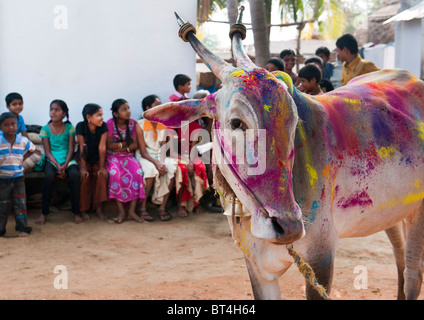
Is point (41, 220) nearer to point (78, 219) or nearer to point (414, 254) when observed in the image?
point (78, 219)

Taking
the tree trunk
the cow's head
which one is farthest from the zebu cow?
the tree trunk

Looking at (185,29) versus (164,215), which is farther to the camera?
(164,215)

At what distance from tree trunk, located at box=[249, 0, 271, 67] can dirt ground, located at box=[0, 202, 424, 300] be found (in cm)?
299

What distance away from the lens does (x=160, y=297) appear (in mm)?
4176

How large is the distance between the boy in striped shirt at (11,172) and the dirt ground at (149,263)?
17cm

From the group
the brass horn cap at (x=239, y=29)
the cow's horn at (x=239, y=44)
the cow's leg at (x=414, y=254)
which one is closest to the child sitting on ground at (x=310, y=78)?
the cow's leg at (x=414, y=254)

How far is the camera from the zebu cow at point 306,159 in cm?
227

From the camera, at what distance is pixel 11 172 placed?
5.75 meters

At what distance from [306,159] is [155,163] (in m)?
4.35

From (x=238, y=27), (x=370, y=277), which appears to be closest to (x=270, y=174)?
(x=238, y=27)

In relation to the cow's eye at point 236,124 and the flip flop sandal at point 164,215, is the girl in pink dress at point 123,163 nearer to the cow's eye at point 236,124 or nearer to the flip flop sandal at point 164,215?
the flip flop sandal at point 164,215

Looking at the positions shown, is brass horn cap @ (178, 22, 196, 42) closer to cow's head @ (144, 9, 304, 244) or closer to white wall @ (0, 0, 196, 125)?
cow's head @ (144, 9, 304, 244)

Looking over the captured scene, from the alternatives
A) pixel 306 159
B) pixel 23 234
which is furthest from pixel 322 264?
pixel 23 234
